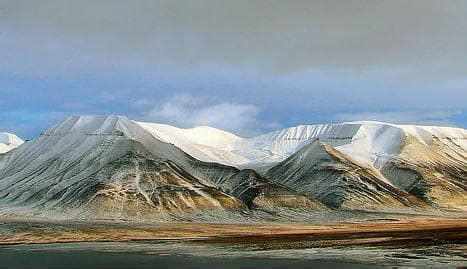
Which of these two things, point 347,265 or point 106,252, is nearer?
point 347,265

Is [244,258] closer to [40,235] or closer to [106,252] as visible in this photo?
[106,252]

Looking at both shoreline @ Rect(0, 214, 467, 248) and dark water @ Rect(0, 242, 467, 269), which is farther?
shoreline @ Rect(0, 214, 467, 248)

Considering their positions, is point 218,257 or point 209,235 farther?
point 209,235

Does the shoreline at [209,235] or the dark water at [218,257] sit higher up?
the dark water at [218,257]

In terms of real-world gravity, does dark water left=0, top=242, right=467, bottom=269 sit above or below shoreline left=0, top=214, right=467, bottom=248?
above

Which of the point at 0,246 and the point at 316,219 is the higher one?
the point at 0,246

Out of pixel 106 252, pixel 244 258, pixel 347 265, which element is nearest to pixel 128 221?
pixel 106 252

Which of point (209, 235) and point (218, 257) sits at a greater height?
point (218, 257)

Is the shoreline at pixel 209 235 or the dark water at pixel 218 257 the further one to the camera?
the shoreline at pixel 209 235
